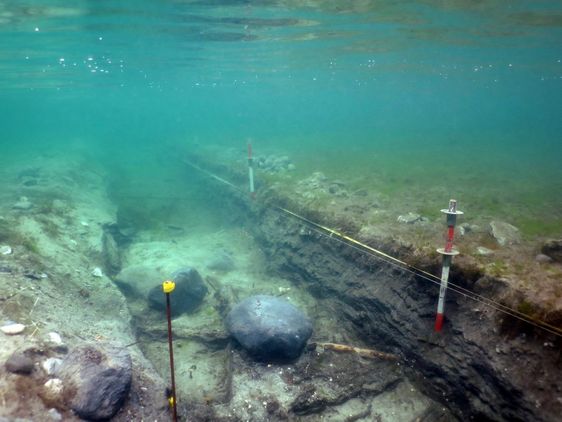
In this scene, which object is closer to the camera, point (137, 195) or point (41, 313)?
point (41, 313)

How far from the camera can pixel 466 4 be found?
1588 centimetres

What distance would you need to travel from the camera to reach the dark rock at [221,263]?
11.9 metres

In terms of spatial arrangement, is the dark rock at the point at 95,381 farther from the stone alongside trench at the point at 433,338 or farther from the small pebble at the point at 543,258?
the small pebble at the point at 543,258

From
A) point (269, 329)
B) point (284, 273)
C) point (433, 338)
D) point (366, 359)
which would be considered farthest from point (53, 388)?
point (284, 273)

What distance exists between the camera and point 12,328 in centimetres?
546

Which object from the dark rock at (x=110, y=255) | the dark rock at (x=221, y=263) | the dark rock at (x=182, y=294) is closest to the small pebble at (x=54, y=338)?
the dark rock at (x=182, y=294)

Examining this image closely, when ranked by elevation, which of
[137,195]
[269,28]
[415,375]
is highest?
[269,28]

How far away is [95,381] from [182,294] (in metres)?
4.87

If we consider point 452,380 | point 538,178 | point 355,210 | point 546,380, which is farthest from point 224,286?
point 538,178

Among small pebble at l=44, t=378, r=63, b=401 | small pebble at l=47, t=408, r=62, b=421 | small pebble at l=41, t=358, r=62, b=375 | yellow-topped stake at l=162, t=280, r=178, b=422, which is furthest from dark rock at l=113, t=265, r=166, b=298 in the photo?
small pebble at l=47, t=408, r=62, b=421

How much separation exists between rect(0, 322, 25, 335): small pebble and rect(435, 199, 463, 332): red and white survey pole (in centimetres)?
710

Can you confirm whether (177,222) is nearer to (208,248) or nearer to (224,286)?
(208,248)

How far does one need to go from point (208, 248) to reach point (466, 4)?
16.3m

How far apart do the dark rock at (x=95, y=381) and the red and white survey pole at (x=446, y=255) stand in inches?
210
